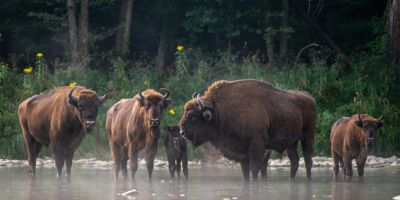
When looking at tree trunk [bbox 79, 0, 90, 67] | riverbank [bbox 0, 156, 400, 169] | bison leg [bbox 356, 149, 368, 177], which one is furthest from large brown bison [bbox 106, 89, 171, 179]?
tree trunk [bbox 79, 0, 90, 67]

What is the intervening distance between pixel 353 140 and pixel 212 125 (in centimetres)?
371

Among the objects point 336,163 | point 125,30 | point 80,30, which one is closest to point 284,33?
point 125,30

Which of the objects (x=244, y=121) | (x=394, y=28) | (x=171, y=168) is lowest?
(x=171, y=168)

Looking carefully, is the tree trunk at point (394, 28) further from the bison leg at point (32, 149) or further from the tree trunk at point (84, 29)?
the bison leg at point (32, 149)

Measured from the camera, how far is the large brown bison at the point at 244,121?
57.4 feet

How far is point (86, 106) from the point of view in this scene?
18391 millimetres

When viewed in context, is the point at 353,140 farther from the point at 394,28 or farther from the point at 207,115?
the point at 394,28

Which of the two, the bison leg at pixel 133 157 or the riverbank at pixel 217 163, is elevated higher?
the bison leg at pixel 133 157

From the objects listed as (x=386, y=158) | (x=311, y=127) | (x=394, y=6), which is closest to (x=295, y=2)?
(x=394, y=6)

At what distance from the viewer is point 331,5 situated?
115ft

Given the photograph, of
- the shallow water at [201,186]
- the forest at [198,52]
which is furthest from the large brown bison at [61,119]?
the forest at [198,52]

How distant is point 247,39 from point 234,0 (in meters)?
2.30

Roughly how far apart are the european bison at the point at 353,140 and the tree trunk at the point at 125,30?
13.1 meters

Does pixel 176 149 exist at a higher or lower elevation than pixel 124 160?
higher
